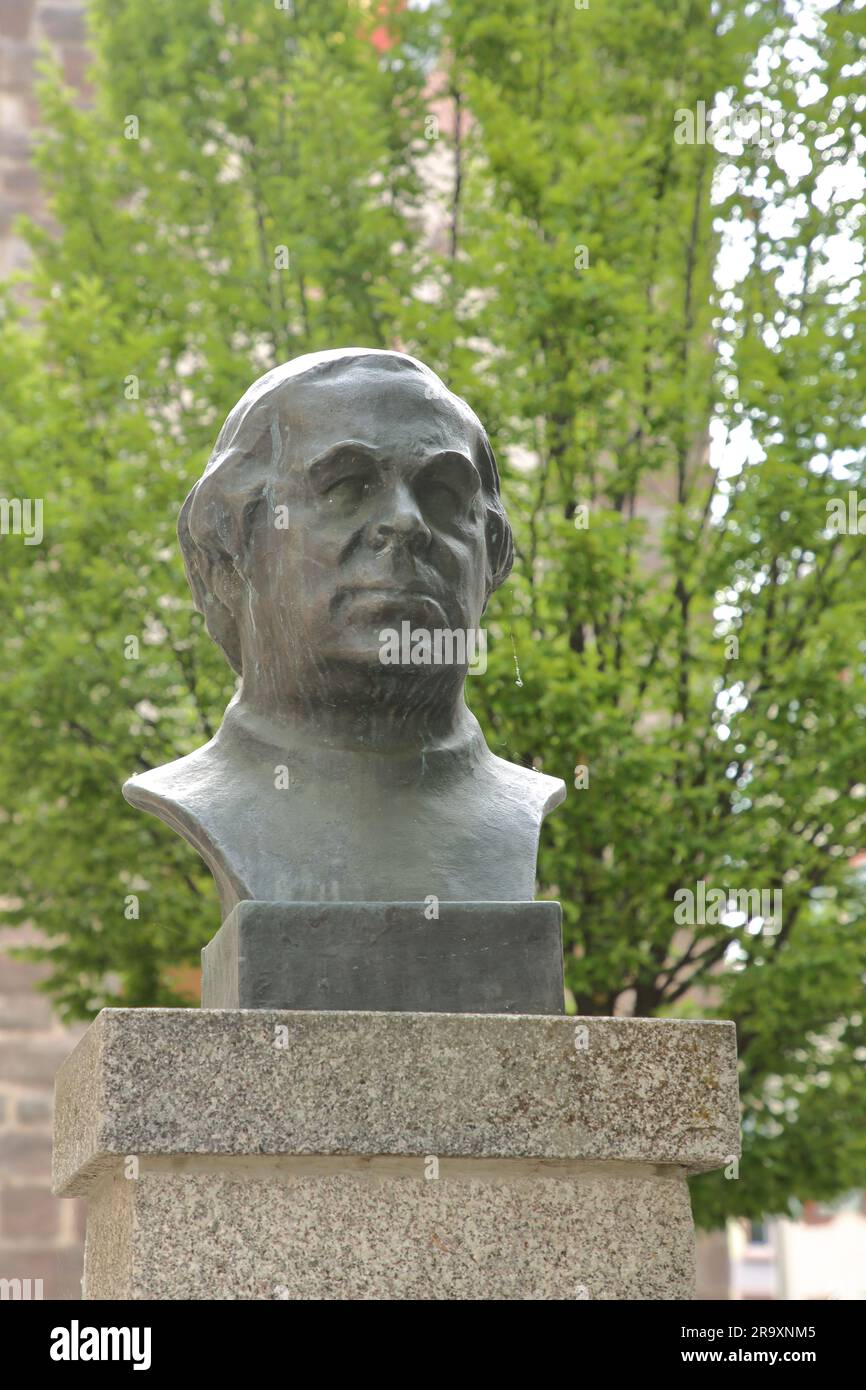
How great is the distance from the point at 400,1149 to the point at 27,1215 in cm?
818

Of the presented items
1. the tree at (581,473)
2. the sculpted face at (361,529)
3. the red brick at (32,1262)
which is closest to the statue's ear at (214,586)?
the sculpted face at (361,529)

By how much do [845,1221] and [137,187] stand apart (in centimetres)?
1490

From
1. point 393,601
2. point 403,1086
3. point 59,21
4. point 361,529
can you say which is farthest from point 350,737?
point 59,21

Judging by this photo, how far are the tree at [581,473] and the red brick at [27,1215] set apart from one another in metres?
3.15

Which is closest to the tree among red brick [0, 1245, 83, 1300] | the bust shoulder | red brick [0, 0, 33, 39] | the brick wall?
the bust shoulder

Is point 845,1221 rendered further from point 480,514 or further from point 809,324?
point 480,514

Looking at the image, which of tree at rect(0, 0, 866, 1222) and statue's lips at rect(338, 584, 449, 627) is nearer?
statue's lips at rect(338, 584, 449, 627)

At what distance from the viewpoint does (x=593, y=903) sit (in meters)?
7.35

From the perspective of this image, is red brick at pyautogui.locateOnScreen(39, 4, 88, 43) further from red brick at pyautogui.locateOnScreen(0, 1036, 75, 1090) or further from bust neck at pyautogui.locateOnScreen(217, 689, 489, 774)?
bust neck at pyautogui.locateOnScreen(217, 689, 489, 774)

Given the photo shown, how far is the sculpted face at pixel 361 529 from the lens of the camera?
3852 millimetres

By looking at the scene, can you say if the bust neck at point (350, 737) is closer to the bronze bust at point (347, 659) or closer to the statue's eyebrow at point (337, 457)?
the bronze bust at point (347, 659)

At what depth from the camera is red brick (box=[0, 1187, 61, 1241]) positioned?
427 inches

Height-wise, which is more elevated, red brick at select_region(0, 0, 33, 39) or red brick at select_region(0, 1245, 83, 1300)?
red brick at select_region(0, 0, 33, 39)

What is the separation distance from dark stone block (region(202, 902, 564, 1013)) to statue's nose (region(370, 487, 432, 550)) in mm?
745
